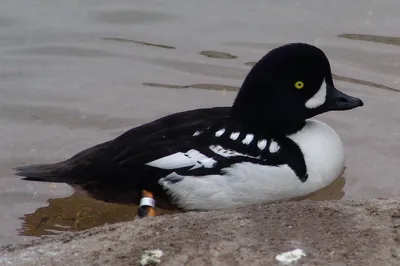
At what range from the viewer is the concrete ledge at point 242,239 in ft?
12.9

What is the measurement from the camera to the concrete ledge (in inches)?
155

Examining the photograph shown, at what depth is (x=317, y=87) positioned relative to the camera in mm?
6250

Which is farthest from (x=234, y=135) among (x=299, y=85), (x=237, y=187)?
(x=299, y=85)

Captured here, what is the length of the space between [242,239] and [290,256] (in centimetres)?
27

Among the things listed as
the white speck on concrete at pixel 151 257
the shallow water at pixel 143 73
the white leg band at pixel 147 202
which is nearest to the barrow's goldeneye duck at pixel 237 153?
the white leg band at pixel 147 202

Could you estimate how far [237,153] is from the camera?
585cm

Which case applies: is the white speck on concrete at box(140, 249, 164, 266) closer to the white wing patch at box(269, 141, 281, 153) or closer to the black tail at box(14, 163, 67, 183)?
the white wing patch at box(269, 141, 281, 153)

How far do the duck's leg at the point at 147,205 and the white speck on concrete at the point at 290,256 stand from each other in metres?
1.86

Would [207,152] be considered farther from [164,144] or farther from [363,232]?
[363,232]

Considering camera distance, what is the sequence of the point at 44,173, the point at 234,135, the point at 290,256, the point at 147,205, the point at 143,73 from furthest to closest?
the point at 143,73 → the point at 44,173 → the point at 234,135 → the point at 147,205 → the point at 290,256

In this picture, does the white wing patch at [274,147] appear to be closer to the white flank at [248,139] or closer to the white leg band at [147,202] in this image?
the white flank at [248,139]

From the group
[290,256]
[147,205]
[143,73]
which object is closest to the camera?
[290,256]

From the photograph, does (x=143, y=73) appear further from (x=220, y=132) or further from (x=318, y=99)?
(x=220, y=132)

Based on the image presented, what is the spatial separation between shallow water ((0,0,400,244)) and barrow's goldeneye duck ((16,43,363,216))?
394mm
